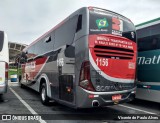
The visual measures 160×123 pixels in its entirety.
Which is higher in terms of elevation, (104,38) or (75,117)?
(104,38)

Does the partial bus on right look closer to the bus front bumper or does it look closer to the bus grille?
the bus grille

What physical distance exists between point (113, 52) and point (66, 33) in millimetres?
1719

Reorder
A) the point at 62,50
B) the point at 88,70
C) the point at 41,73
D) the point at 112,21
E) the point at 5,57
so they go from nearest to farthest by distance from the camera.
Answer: the point at 88,70 → the point at 112,21 → the point at 62,50 → the point at 5,57 → the point at 41,73

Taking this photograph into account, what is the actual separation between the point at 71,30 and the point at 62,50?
80 cm

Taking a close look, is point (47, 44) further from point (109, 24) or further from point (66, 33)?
point (109, 24)

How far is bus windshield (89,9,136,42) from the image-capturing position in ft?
20.4

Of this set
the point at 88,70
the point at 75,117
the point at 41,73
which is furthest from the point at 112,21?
the point at 41,73

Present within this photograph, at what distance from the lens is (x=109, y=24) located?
21.3 ft

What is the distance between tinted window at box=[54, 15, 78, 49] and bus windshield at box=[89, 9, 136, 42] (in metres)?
0.60

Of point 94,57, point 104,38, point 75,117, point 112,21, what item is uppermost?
point 112,21

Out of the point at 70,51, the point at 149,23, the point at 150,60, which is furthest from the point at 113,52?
the point at 149,23

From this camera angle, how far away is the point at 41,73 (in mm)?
9555

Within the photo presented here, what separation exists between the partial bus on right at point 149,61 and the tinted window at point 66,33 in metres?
3.37

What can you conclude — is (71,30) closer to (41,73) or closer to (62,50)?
(62,50)
